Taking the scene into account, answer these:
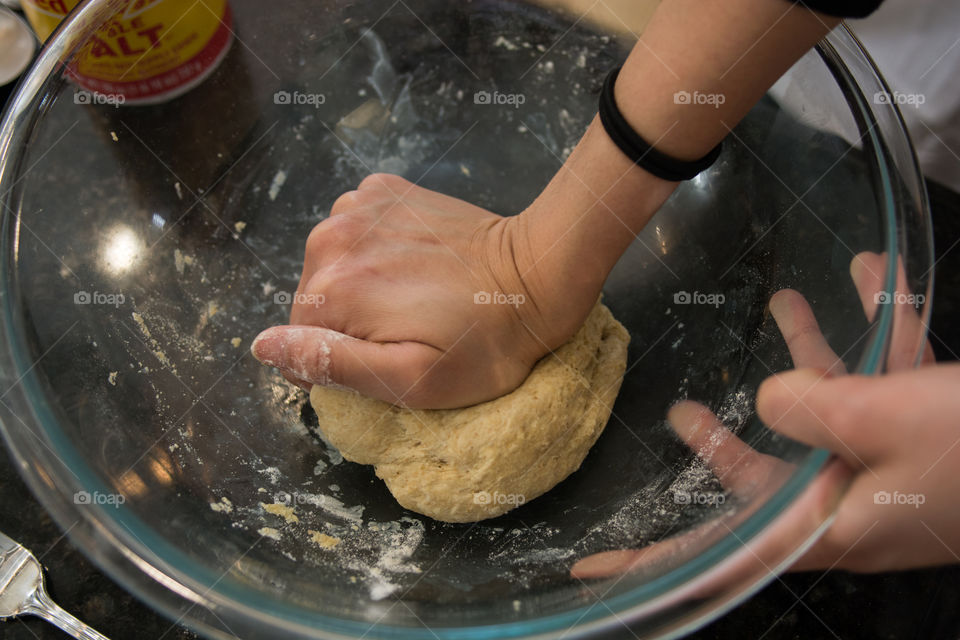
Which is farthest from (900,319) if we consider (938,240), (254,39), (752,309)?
(254,39)

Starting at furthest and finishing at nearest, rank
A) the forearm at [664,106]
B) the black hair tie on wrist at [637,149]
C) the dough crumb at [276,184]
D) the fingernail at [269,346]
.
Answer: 1. the dough crumb at [276,184]
2. the fingernail at [269,346]
3. the black hair tie on wrist at [637,149]
4. the forearm at [664,106]

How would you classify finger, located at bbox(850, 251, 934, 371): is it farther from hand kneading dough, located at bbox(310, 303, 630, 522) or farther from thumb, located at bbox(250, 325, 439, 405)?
thumb, located at bbox(250, 325, 439, 405)

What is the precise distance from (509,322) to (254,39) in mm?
691

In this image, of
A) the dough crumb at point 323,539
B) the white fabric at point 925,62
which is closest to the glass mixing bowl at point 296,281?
the dough crumb at point 323,539

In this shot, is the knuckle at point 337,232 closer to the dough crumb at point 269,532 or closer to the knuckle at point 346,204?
the knuckle at point 346,204

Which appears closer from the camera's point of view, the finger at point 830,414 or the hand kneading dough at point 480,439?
the finger at point 830,414

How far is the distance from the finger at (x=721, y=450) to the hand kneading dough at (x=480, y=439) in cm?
11

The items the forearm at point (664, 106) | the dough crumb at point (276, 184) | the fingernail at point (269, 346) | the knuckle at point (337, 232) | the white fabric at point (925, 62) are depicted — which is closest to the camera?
the forearm at point (664, 106)

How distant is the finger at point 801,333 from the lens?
83 cm

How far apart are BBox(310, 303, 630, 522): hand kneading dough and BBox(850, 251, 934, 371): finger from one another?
36 cm

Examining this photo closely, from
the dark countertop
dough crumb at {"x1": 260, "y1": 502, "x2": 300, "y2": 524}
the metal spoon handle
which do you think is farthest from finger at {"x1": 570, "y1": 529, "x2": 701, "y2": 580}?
the metal spoon handle

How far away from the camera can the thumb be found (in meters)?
0.85

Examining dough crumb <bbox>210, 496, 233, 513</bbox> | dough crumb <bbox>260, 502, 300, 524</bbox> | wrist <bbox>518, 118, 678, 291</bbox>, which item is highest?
wrist <bbox>518, 118, 678, 291</bbox>

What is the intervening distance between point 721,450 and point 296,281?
731mm
